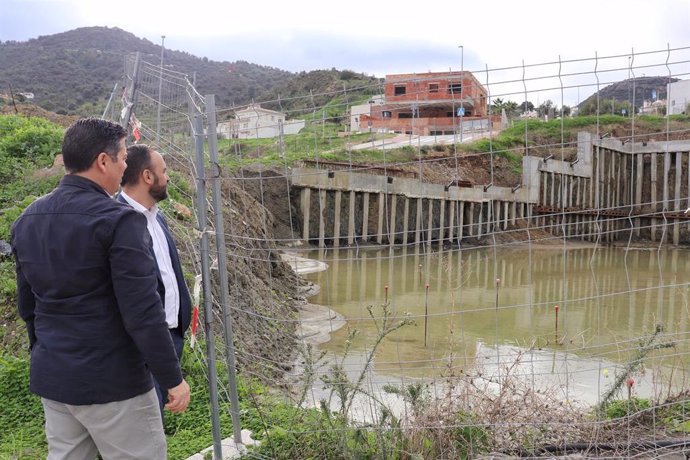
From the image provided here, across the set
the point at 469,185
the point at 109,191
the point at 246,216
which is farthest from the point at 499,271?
the point at 109,191

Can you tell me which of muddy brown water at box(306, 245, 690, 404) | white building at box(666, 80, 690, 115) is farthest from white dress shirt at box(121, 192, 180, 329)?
white building at box(666, 80, 690, 115)

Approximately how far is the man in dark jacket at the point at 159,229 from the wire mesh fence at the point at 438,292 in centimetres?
44

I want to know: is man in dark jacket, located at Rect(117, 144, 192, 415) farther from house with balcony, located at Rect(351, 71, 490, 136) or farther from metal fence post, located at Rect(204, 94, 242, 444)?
house with balcony, located at Rect(351, 71, 490, 136)

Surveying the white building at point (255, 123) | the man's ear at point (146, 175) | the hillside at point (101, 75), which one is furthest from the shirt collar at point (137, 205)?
the hillside at point (101, 75)

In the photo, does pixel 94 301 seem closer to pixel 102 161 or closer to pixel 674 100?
pixel 102 161

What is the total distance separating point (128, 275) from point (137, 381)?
0.42 metres

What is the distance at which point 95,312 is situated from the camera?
7.57 feet

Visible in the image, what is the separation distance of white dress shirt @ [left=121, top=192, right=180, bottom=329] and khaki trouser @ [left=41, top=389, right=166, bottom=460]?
21.4 inches

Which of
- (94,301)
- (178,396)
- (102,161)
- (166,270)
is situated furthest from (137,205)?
(178,396)

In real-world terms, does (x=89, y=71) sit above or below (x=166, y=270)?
above

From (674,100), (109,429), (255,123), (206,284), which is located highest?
(674,100)

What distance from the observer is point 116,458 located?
238 centimetres

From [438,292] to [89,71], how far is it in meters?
60.2

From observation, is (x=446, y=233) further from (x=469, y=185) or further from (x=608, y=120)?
(x=608, y=120)
